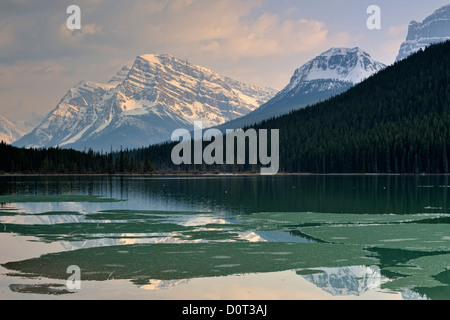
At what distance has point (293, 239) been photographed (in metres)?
43.9

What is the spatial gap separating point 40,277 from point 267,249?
1533cm

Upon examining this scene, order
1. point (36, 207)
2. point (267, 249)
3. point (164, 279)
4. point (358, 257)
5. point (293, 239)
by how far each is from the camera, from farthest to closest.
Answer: point (36, 207) → point (293, 239) → point (267, 249) → point (358, 257) → point (164, 279)

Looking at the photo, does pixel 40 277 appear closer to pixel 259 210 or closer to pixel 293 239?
pixel 293 239

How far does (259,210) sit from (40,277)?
133 ft

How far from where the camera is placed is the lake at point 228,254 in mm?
27969

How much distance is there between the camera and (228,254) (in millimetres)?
37125

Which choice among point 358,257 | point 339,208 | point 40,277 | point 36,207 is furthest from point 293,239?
point 36,207

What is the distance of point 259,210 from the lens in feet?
225

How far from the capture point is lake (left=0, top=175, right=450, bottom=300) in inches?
1101
